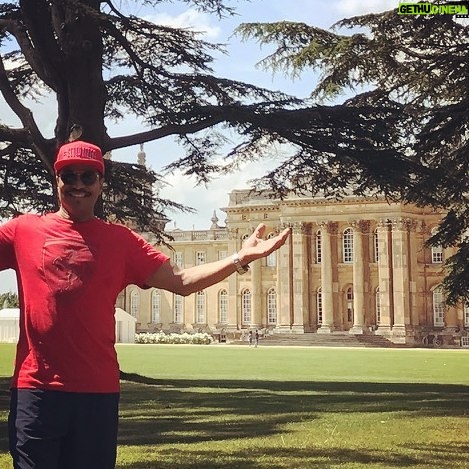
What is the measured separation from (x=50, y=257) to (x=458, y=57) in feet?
41.3

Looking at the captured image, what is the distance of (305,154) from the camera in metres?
12.7

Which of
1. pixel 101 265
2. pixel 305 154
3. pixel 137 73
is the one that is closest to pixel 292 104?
pixel 305 154

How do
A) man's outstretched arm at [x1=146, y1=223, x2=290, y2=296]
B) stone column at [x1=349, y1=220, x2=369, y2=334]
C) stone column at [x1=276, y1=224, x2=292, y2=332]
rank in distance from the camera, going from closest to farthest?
man's outstretched arm at [x1=146, y1=223, x2=290, y2=296] < stone column at [x1=349, y1=220, x2=369, y2=334] < stone column at [x1=276, y1=224, x2=292, y2=332]

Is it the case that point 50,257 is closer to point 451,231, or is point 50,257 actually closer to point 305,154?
point 305,154

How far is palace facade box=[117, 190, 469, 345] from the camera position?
55.9m

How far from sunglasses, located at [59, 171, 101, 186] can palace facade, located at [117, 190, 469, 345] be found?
50.0m

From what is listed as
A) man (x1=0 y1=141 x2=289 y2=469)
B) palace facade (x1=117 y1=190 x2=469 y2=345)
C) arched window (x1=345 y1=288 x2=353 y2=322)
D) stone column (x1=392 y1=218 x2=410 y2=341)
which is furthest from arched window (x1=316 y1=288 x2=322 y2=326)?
man (x1=0 y1=141 x2=289 y2=469)

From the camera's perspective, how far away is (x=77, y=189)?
290cm

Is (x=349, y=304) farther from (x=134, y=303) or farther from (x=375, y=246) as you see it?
(x=134, y=303)

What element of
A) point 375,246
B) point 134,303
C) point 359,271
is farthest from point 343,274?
point 134,303

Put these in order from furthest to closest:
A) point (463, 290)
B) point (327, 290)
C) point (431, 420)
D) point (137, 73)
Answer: point (327, 290) → point (463, 290) → point (137, 73) → point (431, 420)

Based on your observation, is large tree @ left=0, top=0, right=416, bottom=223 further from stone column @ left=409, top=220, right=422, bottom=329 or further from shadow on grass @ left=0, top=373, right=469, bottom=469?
stone column @ left=409, top=220, right=422, bottom=329

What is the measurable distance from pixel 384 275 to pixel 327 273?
4198 millimetres

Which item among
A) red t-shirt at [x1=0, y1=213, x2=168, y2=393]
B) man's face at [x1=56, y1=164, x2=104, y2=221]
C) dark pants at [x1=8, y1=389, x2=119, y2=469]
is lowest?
dark pants at [x1=8, y1=389, x2=119, y2=469]
